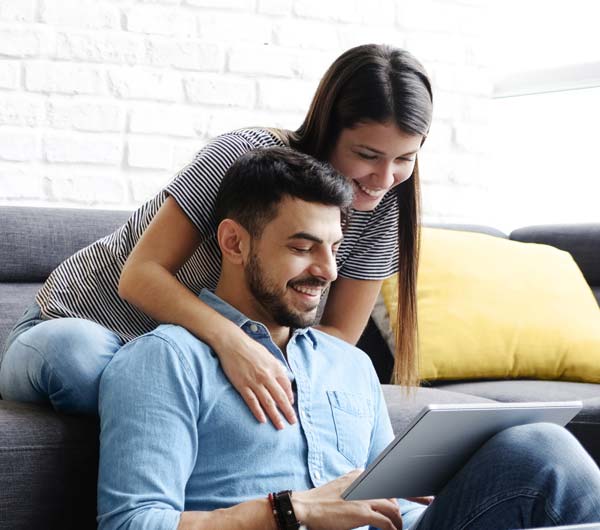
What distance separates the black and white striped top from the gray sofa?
0.23m

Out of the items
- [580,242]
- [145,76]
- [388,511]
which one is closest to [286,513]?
[388,511]

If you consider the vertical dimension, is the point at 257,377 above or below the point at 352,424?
above

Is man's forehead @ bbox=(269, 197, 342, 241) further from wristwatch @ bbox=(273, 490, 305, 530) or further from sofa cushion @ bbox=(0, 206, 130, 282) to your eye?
sofa cushion @ bbox=(0, 206, 130, 282)

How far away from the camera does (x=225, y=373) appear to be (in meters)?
1.39

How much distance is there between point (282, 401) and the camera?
1.39 m

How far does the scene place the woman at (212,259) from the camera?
1400 millimetres

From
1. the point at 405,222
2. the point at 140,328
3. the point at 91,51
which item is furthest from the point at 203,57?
the point at 140,328

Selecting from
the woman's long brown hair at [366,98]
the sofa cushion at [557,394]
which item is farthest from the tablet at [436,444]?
the sofa cushion at [557,394]

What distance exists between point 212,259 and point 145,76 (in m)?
1.15

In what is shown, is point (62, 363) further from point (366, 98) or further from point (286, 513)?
point (366, 98)

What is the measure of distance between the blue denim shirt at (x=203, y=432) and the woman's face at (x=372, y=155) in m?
0.27

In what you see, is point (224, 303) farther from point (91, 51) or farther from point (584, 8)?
point (584, 8)

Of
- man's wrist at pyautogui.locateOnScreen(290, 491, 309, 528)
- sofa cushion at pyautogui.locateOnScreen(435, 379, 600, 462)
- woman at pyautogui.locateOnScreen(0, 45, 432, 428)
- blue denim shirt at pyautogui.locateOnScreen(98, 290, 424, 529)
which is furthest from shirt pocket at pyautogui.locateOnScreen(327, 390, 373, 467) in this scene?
sofa cushion at pyautogui.locateOnScreen(435, 379, 600, 462)

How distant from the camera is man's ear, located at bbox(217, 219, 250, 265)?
58.7 inches
